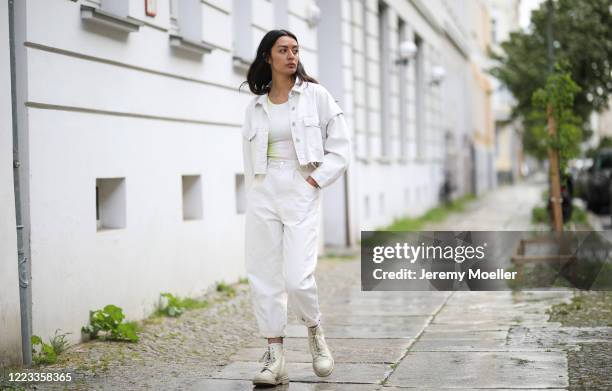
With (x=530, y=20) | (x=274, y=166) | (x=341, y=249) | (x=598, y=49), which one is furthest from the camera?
(x=530, y=20)

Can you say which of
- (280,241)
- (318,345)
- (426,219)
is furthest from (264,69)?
(426,219)

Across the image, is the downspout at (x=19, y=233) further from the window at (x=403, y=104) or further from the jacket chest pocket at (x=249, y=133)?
the window at (x=403, y=104)

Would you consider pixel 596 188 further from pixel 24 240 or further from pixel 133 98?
pixel 24 240

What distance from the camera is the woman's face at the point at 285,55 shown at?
5.89 metres

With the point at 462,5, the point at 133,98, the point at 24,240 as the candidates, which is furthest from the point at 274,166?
the point at 462,5

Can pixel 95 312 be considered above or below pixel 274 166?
below

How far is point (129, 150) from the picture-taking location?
27.8 feet

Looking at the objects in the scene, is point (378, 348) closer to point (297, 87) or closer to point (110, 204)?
point (297, 87)

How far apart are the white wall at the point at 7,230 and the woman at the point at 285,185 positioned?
1602 mm

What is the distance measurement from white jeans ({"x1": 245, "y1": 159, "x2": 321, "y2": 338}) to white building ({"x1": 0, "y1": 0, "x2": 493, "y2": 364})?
1.67 meters

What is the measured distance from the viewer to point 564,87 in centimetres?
1149

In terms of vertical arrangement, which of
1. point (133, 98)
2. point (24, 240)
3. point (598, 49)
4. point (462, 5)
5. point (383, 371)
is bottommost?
point (383, 371)

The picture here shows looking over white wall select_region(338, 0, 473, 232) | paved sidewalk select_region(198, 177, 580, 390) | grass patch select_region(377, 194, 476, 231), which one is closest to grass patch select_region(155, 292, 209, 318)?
paved sidewalk select_region(198, 177, 580, 390)

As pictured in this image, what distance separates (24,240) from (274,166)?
192cm
